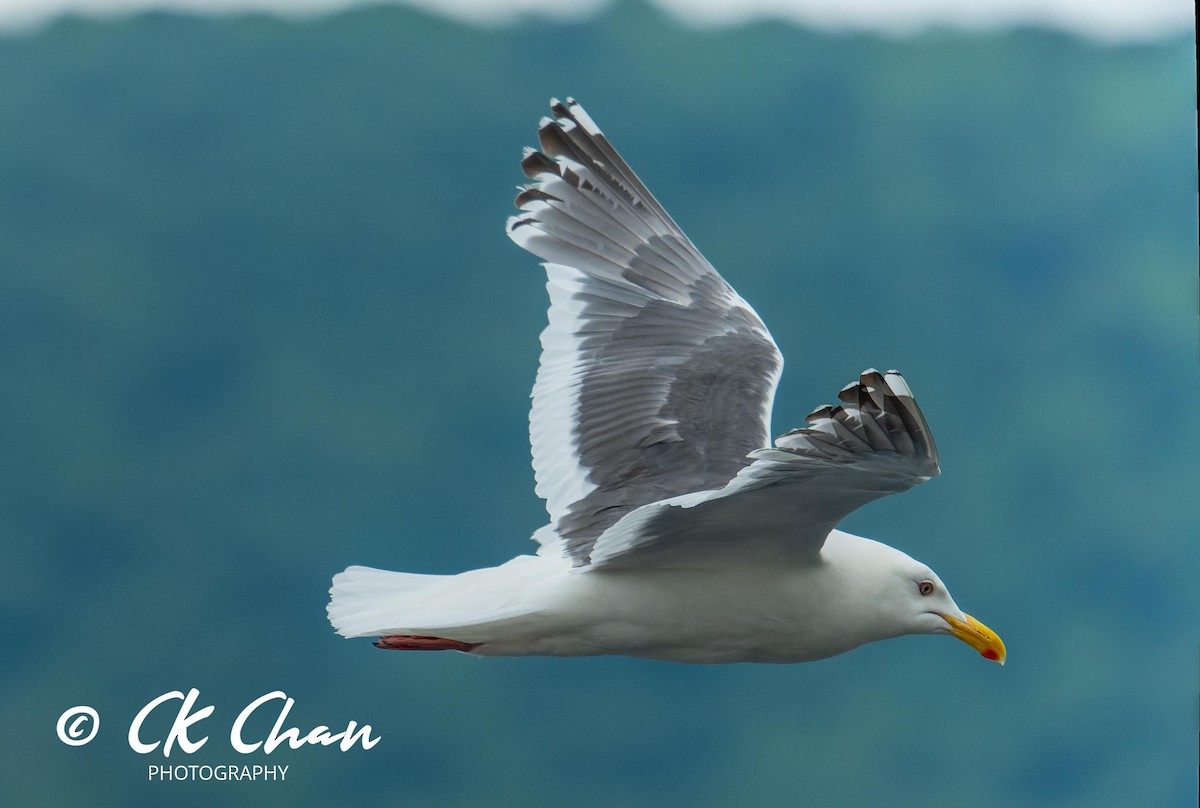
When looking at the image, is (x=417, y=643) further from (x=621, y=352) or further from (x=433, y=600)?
(x=621, y=352)

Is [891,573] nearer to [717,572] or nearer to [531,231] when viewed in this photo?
[717,572]

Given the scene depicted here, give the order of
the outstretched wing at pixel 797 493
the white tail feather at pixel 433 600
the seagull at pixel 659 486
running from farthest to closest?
the white tail feather at pixel 433 600
the seagull at pixel 659 486
the outstretched wing at pixel 797 493

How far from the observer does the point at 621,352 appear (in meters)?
2.15

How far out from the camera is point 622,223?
2.22 metres

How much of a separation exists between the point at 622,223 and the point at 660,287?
11 cm

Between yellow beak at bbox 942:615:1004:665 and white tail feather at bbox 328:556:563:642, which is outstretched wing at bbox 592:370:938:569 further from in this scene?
yellow beak at bbox 942:615:1004:665

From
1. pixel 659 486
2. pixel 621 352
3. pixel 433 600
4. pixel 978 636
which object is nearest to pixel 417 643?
pixel 433 600

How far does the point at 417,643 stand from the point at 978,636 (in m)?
0.70

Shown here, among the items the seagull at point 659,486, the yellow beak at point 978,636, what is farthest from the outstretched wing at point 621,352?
the yellow beak at point 978,636

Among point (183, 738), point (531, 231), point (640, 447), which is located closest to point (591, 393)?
point (640, 447)

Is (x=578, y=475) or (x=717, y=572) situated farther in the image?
(x=578, y=475)

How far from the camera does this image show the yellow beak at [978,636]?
1.92 m

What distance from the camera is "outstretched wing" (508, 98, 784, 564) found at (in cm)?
200

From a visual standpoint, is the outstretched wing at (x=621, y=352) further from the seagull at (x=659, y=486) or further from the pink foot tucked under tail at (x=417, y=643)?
the pink foot tucked under tail at (x=417, y=643)
